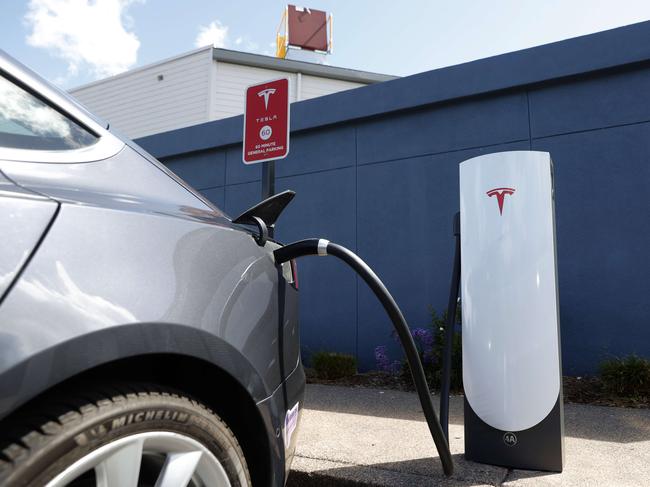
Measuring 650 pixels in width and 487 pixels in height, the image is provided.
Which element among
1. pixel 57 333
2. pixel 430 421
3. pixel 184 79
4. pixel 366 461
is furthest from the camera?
pixel 184 79

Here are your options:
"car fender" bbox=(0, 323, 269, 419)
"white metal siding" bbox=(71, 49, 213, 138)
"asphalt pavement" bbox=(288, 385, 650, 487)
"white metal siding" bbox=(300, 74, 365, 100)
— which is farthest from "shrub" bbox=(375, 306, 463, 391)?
"white metal siding" bbox=(300, 74, 365, 100)

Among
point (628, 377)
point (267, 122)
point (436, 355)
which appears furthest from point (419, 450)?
point (628, 377)

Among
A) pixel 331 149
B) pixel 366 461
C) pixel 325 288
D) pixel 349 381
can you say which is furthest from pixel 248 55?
pixel 366 461

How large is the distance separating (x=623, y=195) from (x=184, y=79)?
13515 millimetres

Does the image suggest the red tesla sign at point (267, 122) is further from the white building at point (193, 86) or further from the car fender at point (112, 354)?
the white building at point (193, 86)

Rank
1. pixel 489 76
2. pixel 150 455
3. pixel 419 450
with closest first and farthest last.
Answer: pixel 150 455, pixel 419 450, pixel 489 76

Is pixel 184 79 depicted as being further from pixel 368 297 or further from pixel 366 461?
pixel 366 461

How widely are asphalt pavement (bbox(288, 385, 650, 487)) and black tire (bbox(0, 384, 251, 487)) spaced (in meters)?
1.35

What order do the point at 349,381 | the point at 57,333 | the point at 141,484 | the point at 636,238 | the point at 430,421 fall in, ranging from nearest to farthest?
Answer: the point at 57,333 < the point at 141,484 < the point at 430,421 < the point at 636,238 < the point at 349,381

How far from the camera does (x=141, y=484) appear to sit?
3.94 feet

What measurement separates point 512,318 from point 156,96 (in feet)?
51.1

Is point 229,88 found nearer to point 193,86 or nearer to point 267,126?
point 193,86

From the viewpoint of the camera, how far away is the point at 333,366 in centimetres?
584

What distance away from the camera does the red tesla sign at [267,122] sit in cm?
380
